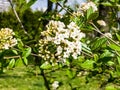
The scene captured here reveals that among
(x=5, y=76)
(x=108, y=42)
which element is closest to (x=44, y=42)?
(x=108, y=42)

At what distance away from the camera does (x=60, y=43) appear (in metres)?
1.55

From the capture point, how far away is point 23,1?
6.90 ft

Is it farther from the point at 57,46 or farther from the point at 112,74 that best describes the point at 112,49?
the point at 112,74

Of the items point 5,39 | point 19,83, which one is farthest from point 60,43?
point 19,83

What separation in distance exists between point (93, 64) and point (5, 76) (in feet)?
24.3

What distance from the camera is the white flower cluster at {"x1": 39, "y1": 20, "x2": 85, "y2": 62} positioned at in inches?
61.1

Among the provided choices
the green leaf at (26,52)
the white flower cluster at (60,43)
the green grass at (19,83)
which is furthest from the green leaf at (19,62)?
the green grass at (19,83)

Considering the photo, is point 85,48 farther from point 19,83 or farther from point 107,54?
point 19,83

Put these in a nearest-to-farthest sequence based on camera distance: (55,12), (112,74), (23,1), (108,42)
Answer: (108,42), (23,1), (112,74), (55,12)

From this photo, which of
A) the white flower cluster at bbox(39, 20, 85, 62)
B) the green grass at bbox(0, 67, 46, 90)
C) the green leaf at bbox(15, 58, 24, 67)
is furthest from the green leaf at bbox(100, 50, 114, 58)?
the green grass at bbox(0, 67, 46, 90)

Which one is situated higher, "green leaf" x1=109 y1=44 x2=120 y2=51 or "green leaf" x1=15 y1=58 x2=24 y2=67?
"green leaf" x1=15 y1=58 x2=24 y2=67

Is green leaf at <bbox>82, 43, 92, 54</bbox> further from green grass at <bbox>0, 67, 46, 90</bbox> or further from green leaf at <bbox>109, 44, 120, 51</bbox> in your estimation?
green grass at <bbox>0, 67, 46, 90</bbox>

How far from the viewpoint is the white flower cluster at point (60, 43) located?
1.55m

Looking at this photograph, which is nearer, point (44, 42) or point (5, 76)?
point (44, 42)
